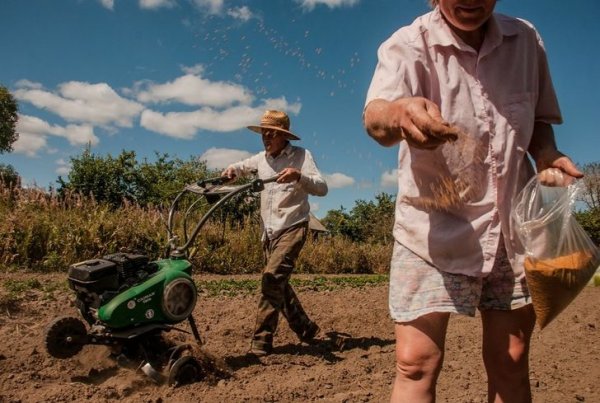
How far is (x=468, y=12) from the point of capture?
178 centimetres

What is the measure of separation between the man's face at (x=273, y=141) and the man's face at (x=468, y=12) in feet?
9.73

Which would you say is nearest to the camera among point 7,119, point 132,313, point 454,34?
point 454,34

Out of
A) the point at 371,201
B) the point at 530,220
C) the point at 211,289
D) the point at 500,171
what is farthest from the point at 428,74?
the point at 371,201

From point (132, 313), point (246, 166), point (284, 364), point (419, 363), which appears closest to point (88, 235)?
point (246, 166)

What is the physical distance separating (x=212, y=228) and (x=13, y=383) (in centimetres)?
839

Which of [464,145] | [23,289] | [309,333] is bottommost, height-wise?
[309,333]

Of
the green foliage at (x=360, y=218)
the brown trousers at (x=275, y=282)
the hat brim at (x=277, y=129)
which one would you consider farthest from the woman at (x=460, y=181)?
the green foliage at (x=360, y=218)

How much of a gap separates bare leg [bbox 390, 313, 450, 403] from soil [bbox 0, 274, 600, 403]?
5.36ft

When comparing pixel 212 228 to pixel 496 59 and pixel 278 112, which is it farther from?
pixel 496 59

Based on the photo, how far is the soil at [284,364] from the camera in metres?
3.32

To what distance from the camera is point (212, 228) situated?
11.7m

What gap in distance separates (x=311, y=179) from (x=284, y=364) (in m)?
1.47

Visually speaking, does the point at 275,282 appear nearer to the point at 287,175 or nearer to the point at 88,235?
the point at 287,175

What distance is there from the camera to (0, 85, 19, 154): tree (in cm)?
4591
